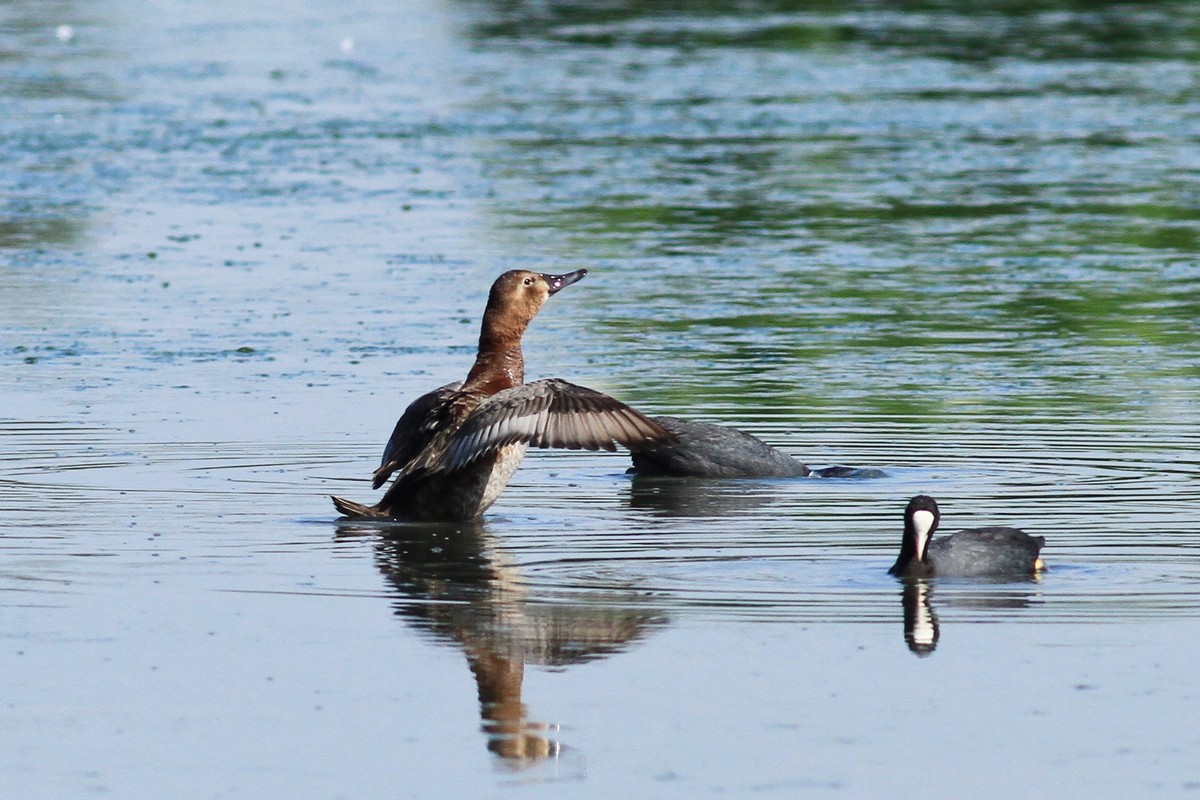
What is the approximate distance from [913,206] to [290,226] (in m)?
6.12

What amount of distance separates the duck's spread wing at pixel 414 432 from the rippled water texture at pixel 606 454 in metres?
0.44

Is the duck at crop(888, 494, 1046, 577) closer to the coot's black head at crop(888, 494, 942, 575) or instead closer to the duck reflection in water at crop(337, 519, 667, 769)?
the coot's black head at crop(888, 494, 942, 575)

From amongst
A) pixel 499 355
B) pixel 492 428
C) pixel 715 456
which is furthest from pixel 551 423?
pixel 715 456

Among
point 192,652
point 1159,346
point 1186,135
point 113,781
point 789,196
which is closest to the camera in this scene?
point 113,781

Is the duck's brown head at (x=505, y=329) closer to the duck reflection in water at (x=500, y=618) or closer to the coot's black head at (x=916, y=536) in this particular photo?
the duck reflection in water at (x=500, y=618)

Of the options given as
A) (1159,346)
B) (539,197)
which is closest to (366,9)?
(539,197)

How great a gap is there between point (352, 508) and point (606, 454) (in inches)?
108

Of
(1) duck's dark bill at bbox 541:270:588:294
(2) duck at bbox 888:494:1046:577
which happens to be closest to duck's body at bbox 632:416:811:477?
(1) duck's dark bill at bbox 541:270:588:294

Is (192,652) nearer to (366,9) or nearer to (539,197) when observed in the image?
(539,197)

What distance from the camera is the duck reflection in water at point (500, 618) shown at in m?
7.74

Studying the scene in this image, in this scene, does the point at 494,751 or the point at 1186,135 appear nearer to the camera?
the point at 494,751

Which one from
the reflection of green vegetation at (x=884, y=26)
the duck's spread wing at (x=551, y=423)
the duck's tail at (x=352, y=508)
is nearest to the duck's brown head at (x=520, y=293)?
the duck's spread wing at (x=551, y=423)

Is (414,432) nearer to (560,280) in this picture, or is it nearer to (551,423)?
(551,423)

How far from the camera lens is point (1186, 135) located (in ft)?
93.1
